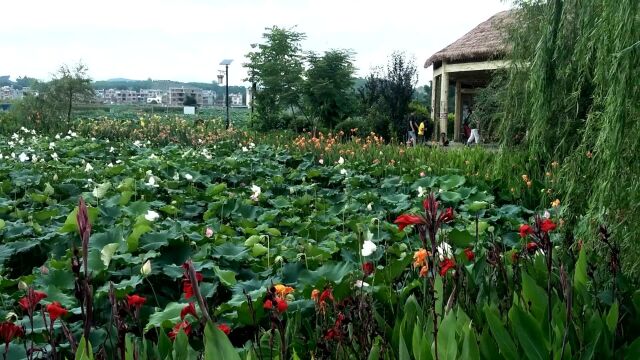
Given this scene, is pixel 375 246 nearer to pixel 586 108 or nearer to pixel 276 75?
pixel 586 108

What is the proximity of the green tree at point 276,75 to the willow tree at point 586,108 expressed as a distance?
Answer: 1273 cm

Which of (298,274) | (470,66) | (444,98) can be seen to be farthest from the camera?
(444,98)

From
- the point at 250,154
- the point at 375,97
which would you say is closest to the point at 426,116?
the point at 375,97

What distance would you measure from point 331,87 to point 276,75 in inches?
99.9

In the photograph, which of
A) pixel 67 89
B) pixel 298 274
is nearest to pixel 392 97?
pixel 67 89

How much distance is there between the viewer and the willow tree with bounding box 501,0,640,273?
110 inches

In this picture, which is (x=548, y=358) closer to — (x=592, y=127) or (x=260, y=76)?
(x=592, y=127)

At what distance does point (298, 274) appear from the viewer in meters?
2.83

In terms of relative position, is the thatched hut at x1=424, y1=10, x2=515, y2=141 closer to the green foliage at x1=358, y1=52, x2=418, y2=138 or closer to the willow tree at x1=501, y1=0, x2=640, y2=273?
the green foliage at x1=358, y1=52, x2=418, y2=138

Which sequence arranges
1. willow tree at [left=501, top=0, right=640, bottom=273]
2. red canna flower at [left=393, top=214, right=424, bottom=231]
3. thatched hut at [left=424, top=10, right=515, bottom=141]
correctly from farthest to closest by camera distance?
thatched hut at [left=424, top=10, right=515, bottom=141], willow tree at [left=501, top=0, right=640, bottom=273], red canna flower at [left=393, top=214, right=424, bottom=231]

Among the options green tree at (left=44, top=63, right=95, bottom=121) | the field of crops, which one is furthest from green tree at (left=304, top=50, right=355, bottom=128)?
the field of crops

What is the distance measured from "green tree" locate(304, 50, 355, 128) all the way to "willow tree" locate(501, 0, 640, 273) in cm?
1139

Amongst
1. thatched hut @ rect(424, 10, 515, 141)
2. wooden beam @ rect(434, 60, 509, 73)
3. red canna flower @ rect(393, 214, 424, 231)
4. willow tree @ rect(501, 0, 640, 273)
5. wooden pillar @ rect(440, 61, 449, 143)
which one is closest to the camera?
red canna flower @ rect(393, 214, 424, 231)

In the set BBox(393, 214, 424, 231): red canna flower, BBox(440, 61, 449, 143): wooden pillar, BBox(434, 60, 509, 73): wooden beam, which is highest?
BBox(434, 60, 509, 73): wooden beam
